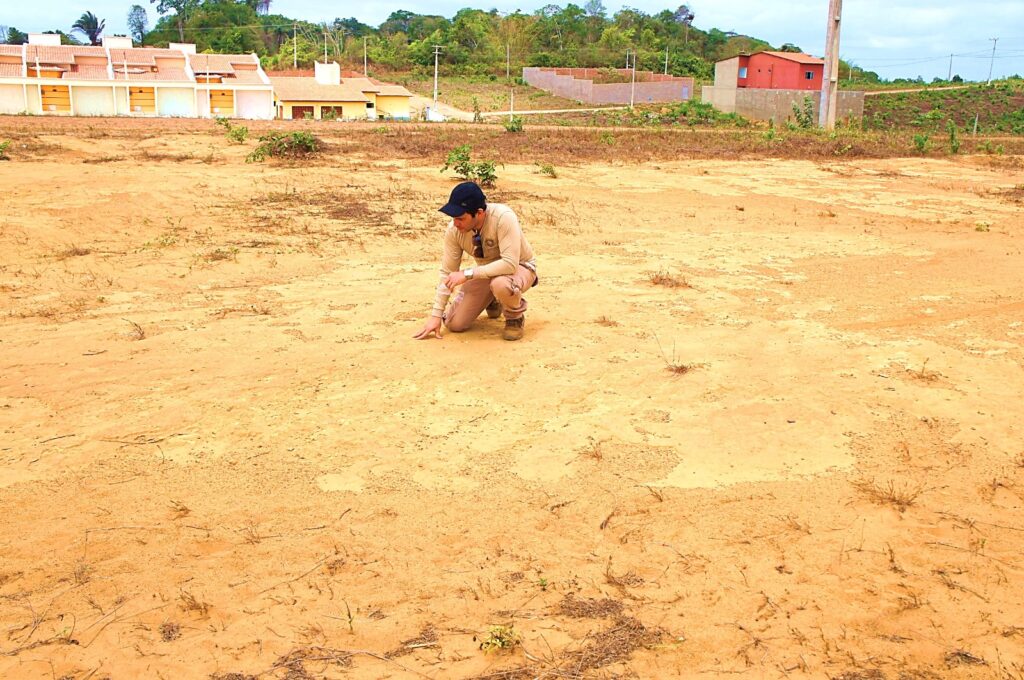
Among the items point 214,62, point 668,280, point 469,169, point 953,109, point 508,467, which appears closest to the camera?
point 508,467

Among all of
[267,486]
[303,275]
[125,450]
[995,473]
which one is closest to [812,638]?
[995,473]

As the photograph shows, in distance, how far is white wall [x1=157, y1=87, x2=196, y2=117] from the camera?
44.5 meters

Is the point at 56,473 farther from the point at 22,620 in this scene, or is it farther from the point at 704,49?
the point at 704,49

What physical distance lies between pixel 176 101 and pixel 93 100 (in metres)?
3.78

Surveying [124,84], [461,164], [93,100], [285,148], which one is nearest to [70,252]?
[461,164]

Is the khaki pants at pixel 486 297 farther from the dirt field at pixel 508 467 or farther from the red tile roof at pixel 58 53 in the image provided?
the red tile roof at pixel 58 53

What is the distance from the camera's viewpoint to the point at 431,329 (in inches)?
231

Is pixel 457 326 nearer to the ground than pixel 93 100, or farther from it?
nearer to the ground

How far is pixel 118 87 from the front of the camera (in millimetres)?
43812

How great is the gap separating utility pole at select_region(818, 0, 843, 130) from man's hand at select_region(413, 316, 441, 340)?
26693mm

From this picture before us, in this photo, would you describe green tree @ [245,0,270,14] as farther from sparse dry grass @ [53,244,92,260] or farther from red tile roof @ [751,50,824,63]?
sparse dry grass @ [53,244,92,260]

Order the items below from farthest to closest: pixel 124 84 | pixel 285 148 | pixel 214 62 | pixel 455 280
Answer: pixel 214 62 → pixel 124 84 → pixel 285 148 → pixel 455 280

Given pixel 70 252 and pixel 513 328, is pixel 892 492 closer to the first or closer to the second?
pixel 513 328

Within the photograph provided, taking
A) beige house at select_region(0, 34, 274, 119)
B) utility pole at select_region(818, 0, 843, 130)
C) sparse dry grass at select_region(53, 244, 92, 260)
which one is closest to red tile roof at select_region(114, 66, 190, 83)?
beige house at select_region(0, 34, 274, 119)
